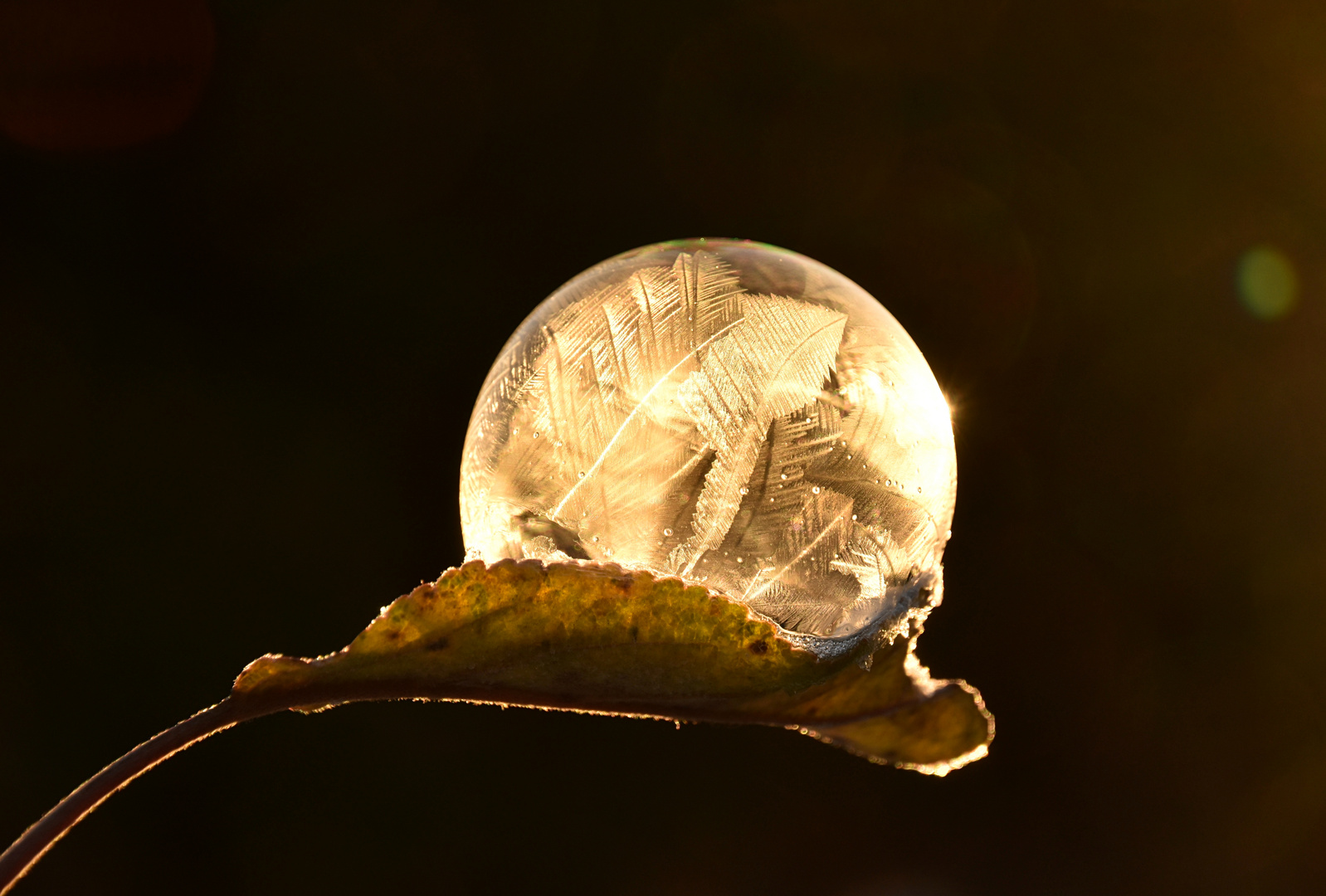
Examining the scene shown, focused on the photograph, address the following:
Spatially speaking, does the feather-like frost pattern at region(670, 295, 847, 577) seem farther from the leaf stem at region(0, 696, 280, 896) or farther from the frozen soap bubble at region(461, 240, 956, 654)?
the leaf stem at region(0, 696, 280, 896)

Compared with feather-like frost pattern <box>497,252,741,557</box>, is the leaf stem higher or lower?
lower

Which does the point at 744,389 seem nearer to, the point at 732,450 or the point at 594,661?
the point at 732,450

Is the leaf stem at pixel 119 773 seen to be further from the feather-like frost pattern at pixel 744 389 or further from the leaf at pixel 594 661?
the feather-like frost pattern at pixel 744 389

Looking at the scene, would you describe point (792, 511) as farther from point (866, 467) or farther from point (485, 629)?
point (485, 629)

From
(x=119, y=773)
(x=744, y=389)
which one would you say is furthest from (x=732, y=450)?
(x=119, y=773)

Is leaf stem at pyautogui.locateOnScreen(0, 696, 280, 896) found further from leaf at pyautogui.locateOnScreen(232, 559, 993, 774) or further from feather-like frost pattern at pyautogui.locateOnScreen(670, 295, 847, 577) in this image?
feather-like frost pattern at pyautogui.locateOnScreen(670, 295, 847, 577)

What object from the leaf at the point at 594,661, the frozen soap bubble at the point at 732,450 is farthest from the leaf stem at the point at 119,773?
the frozen soap bubble at the point at 732,450

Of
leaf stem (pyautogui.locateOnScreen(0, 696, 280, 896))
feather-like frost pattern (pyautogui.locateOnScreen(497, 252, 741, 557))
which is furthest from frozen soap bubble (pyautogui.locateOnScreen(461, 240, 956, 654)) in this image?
leaf stem (pyautogui.locateOnScreen(0, 696, 280, 896))

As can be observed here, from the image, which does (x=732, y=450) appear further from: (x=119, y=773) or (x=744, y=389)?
(x=119, y=773)
